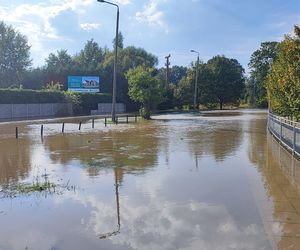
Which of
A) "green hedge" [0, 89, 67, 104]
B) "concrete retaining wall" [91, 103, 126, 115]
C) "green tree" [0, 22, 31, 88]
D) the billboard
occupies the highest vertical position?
"green tree" [0, 22, 31, 88]

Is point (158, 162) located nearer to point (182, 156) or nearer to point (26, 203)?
point (182, 156)

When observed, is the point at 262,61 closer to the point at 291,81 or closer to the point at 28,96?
the point at 28,96

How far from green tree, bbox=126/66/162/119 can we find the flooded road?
27274 mm

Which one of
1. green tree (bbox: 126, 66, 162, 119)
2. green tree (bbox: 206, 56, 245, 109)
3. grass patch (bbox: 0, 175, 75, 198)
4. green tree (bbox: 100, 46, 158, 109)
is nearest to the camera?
grass patch (bbox: 0, 175, 75, 198)

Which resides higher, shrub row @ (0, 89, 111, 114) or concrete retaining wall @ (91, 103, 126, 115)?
shrub row @ (0, 89, 111, 114)

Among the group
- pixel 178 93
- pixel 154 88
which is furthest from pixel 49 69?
pixel 154 88

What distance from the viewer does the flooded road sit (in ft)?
20.5

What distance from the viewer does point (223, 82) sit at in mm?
82500

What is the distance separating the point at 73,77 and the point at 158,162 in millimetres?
62905

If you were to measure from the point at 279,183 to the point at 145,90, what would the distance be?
3312cm

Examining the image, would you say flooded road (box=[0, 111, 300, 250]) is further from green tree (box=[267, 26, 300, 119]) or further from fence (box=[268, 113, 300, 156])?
green tree (box=[267, 26, 300, 119])

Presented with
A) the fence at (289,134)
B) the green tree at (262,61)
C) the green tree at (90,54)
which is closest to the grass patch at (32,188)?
the fence at (289,134)

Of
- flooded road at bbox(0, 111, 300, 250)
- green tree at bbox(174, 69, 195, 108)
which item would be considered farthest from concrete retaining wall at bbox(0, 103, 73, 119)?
flooded road at bbox(0, 111, 300, 250)

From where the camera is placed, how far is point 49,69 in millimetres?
76938
